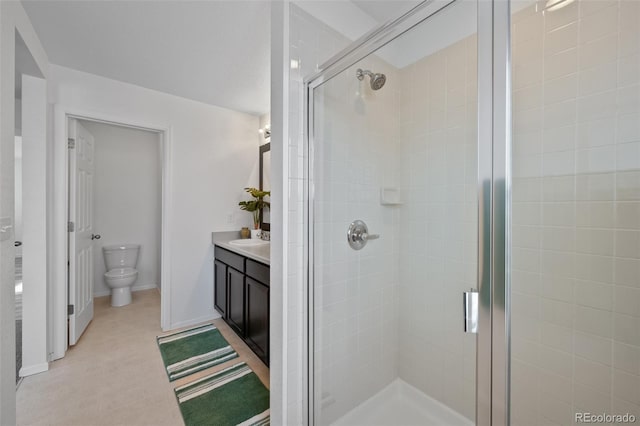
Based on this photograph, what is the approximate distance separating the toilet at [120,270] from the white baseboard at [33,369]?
134cm

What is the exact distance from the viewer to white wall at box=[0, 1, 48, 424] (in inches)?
48.2

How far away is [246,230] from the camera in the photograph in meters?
3.14

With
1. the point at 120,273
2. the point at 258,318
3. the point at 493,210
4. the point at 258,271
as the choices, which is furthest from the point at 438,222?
the point at 120,273

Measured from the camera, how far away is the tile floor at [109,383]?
1.57 meters

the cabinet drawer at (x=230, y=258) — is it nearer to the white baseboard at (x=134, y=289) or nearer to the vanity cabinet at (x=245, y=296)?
the vanity cabinet at (x=245, y=296)

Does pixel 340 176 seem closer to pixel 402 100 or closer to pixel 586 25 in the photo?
pixel 402 100

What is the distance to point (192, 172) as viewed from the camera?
9.29 feet

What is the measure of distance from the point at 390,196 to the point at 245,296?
149 cm

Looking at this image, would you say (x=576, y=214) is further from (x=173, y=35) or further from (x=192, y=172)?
(x=192, y=172)

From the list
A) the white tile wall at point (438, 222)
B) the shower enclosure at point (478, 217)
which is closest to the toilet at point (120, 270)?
the shower enclosure at point (478, 217)

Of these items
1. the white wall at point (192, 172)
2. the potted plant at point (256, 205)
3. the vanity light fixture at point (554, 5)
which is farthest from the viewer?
the potted plant at point (256, 205)

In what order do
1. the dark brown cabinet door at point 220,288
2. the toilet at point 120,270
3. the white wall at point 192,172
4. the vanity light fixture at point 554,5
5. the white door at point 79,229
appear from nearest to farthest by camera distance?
the vanity light fixture at point 554,5 → the white door at point 79,229 → the white wall at point 192,172 → the dark brown cabinet door at point 220,288 → the toilet at point 120,270

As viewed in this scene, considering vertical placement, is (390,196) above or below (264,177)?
below

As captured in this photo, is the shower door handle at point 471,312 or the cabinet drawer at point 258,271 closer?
the shower door handle at point 471,312
